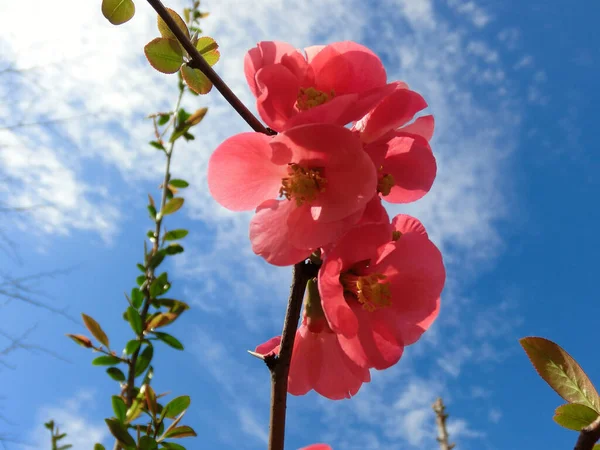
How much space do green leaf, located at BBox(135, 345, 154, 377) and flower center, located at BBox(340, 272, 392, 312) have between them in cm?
104

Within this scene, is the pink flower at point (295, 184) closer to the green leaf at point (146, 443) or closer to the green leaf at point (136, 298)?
the green leaf at point (146, 443)

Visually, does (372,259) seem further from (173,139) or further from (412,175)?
(173,139)

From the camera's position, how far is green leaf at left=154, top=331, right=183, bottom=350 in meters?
1.66

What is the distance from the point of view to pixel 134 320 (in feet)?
5.34

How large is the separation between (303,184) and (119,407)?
954 mm

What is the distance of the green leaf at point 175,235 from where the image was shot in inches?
78.5

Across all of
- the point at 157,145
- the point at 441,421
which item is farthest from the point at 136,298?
the point at 441,421

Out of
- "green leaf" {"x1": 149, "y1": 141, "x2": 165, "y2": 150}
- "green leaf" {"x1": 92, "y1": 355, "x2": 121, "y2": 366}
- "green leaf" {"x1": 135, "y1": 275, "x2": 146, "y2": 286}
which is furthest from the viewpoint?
"green leaf" {"x1": 149, "y1": 141, "x2": 165, "y2": 150}

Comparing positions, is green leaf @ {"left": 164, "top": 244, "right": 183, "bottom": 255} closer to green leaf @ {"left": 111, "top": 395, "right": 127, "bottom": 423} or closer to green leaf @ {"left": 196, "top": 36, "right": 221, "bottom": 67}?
green leaf @ {"left": 111, "top": 395, "right": 127, "bottom": 423}

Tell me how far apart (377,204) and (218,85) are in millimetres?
273

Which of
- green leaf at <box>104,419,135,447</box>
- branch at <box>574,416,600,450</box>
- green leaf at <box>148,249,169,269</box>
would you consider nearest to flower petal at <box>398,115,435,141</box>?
branch at <box>574,416,600,450</box>

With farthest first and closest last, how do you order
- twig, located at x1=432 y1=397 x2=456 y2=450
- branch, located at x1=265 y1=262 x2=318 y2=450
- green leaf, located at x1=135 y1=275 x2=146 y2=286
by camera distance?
twig, located at x1=432 y1=397 x2=456 y2=450
green leaf, located at x1=135 y1=275 x2=146 y2=286
branch, located at x1=265 y1=262 x2=318 y2=450

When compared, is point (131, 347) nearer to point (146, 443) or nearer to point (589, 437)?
point (146, 443)

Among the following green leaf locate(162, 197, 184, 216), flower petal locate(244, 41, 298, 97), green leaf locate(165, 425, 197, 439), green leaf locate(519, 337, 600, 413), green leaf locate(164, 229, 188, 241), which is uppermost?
green leaf locate(162, 197, 184, 216)
